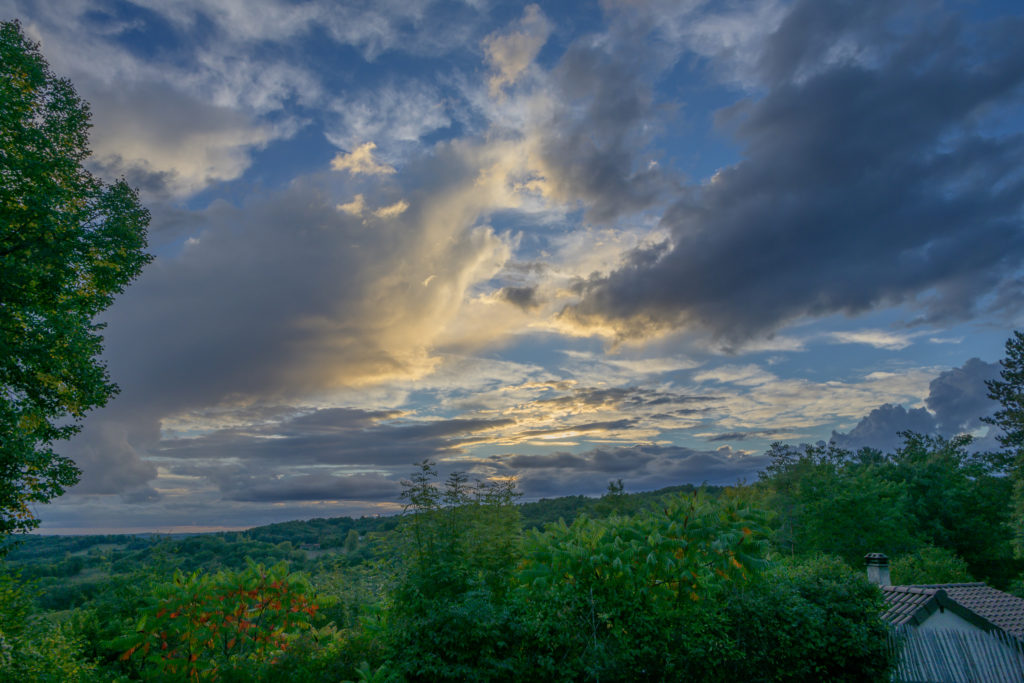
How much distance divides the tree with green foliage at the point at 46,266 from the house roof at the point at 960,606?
57.9ft

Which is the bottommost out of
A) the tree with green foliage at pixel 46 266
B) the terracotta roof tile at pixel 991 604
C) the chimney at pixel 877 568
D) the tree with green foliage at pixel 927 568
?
the tree with green foliage at pixel 927 568

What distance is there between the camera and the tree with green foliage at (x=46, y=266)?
9344mm

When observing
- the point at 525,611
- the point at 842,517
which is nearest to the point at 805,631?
the point at 525,611

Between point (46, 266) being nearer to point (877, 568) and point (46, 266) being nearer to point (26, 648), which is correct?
point (26, 648)

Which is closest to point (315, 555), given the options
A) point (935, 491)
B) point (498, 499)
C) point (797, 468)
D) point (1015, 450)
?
point (797, 468)

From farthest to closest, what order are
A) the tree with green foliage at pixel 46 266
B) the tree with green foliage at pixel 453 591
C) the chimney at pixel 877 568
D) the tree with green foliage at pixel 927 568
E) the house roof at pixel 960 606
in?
the tree with green foliage at pixel 927 568 < the chimney at pixel 877 568 < the house roof at pixel 960 606 < the tree with green foliage at pixel 46 266 < the tree with green foliage at pixel 453 591

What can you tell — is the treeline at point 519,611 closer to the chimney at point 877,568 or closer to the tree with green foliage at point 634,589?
the tree with green foliage at point 634,589

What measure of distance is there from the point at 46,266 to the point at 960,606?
21820mm

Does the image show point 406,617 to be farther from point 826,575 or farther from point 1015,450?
point 1015,450

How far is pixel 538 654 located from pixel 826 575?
585cm

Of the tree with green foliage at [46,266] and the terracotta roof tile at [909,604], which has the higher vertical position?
the tree with green foliage at [46,266]

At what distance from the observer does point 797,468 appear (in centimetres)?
3256

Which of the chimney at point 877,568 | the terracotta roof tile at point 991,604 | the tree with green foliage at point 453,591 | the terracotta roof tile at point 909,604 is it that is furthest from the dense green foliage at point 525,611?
the terracotta roof tile at point 991,604

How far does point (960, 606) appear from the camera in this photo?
1395 cm
